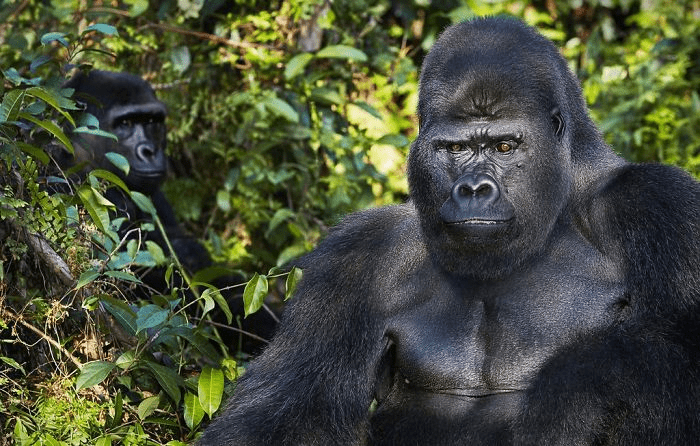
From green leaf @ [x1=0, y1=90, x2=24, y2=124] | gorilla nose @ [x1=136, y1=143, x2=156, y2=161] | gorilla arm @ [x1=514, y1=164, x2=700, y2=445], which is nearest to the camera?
gorilla arm @ [x1=514, y1=164, x2=700, y2=445]

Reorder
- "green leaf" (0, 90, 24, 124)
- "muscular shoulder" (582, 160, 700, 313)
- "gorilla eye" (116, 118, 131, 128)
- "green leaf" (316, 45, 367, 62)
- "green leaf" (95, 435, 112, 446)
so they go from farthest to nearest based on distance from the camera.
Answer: "gorilla eye" (116, 118, 131, 128) → "green leaf" (316, 45, 367, 62) → "green leaf" (0, 90, 24, 124) → "green leaf" (95, 435, 112, 446) → "muscular shoulder" (582, 160, 700, 313)

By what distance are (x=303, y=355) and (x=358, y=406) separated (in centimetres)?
24

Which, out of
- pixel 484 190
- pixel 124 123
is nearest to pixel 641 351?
pixel 484 190

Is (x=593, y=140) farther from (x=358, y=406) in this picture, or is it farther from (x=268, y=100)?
(x=268, y=100)

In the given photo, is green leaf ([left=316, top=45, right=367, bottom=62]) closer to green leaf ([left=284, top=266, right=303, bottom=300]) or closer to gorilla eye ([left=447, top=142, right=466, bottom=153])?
green leaf ([left=284, top=266, right=303, bottom=300])

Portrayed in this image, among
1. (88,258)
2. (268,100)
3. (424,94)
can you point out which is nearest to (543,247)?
(424,94)

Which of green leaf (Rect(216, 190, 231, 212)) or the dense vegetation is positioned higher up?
the dense vegetation

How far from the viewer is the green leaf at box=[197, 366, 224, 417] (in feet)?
13.5

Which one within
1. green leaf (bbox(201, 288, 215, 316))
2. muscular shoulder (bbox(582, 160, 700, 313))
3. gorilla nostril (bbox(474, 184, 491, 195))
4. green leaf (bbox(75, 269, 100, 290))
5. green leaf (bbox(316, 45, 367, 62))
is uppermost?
gorilla nostril (bbox(474, 184, 491, 195))

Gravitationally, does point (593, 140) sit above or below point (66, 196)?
above

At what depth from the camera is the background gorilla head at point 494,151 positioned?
360 centimetres

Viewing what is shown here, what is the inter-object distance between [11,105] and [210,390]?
1.18m

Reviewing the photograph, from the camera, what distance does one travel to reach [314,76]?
22.2 feet

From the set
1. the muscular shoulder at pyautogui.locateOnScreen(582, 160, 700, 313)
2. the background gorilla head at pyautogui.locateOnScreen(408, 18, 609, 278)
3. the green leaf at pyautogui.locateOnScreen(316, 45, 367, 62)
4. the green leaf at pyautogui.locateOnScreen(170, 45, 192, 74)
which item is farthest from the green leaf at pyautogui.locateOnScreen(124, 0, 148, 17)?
the muscular shoulder at pyautogui.locateOnScreen(582, 160, 700, 313)
